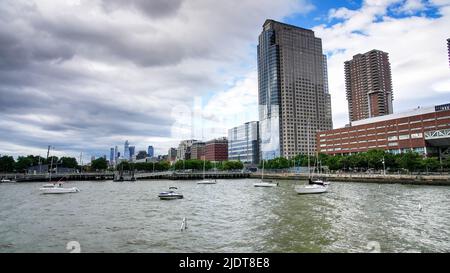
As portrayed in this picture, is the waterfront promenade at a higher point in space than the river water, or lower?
higher

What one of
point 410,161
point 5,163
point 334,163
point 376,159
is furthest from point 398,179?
point 5,163

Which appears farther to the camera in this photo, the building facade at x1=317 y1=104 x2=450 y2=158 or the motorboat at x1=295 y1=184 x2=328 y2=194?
the building facade at x1=317 y1=104 x2=450 y2=158

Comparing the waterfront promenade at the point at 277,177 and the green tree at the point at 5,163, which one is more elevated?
the green tree at the point at 5,163

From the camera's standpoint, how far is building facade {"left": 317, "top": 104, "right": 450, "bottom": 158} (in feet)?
464

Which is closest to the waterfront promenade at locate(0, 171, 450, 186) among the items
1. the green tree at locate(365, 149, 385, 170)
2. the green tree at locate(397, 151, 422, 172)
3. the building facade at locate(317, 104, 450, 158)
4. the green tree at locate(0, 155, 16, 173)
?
the green tree at locate(397, 151, 422, 172)

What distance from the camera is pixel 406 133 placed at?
154750 mm

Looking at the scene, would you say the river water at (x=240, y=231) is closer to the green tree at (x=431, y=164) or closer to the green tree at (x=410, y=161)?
the green tree at (x=431, y=164)

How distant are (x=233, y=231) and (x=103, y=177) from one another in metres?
183

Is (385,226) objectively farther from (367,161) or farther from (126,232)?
(367,161)

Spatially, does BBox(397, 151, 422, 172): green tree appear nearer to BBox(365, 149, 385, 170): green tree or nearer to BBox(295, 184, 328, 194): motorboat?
BBox(365, 149, 385, 170): green tree

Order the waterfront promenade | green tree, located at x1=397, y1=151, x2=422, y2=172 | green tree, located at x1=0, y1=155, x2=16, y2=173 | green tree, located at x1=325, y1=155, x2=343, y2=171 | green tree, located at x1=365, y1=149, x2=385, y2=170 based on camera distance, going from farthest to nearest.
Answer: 1. green tree, located at x1=0, y1=155, x2=16, y2=173
2. green tree, located at x1=325, y1=155, x2=343, y2=171
3. green tree, located at x1=365, y1=149, x2=385, y2=170
4. green tree, located at x1=397, y1=151, x2=422, y2=172
5. the waterfront promenade

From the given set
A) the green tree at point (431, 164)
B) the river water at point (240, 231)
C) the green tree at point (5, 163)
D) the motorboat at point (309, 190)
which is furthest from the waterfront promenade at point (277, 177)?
the river water at point (240, 231)

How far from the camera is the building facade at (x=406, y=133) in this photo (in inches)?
5566
